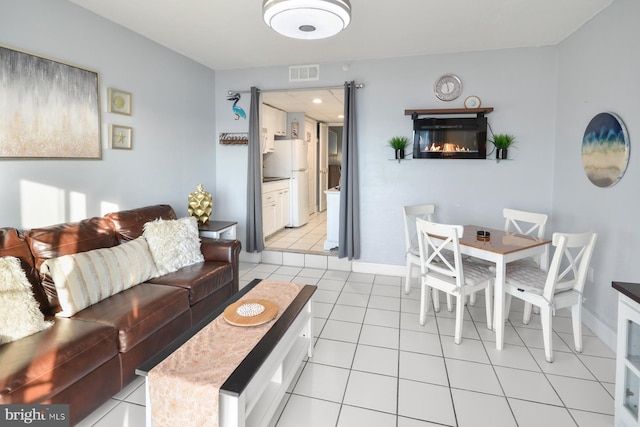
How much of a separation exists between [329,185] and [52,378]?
851 centimetres

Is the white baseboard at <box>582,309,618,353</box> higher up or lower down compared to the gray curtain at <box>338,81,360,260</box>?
lower down

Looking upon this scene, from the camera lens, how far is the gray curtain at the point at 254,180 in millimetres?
4469

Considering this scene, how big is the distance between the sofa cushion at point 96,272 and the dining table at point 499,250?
8.30ft

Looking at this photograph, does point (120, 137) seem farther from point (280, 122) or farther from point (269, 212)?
point (280, 122)

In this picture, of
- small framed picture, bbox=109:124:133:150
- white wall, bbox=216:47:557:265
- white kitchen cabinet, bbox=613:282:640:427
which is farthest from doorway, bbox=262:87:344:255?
white kitchen cabinet, bbox=613:282:640:427

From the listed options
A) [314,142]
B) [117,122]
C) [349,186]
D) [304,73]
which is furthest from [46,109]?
[314,142]

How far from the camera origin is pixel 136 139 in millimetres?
3393

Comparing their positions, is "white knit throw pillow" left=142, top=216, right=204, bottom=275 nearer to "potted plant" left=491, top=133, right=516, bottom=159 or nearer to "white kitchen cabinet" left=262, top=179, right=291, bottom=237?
"white kitchen cabinet" left=262, top=179, right=291, bottom=237

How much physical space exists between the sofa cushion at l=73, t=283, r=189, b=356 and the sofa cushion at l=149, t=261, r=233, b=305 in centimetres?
9

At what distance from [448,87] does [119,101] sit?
338cm

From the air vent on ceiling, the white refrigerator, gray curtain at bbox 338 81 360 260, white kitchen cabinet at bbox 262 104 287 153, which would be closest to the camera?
gray curtain at bbox 338 81 360 260

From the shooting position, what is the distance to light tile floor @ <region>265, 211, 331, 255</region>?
4.89 meters

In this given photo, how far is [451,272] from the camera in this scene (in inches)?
107

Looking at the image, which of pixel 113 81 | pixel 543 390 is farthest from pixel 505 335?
pixel 113 81
